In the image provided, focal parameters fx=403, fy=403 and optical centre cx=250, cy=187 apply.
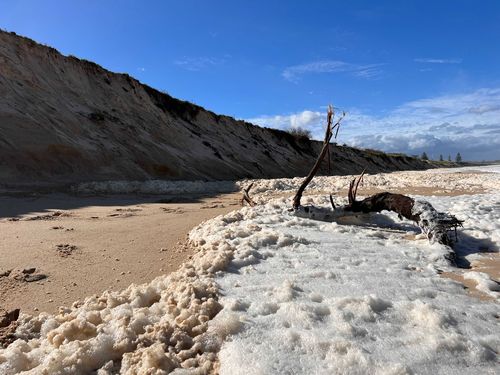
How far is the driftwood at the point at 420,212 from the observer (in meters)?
4.41

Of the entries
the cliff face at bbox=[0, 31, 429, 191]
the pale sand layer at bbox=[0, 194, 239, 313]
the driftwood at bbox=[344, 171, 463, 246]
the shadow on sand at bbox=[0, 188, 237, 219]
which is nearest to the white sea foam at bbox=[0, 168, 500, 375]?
the pale sand layer at bbox=[0, 194, 239, 313]

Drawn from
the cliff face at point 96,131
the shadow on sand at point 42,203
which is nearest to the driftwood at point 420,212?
the shadow on sand at point 42,203

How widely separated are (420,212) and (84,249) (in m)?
3.81

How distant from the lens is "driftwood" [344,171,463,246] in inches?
174

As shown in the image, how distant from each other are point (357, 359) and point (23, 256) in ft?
10.6

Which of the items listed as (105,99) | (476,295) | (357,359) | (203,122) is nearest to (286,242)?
(476,295)

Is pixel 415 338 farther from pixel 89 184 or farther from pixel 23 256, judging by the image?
pixel 89 184

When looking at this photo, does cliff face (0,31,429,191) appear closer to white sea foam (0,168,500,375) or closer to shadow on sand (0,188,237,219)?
shadow on sand (0,188,237,219)

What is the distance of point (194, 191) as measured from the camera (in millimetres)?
12297

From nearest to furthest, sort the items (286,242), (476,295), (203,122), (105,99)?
1. (476,295)
2. (286,242)
3. (105,99)
4. (203,122)

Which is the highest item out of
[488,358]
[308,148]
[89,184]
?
[308,148]

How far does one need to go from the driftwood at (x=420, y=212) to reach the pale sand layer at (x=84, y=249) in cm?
249

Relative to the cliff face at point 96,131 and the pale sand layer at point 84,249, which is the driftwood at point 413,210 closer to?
the pale sand layer at point 84,249

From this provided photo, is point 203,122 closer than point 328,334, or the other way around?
point 328,334
